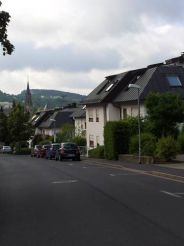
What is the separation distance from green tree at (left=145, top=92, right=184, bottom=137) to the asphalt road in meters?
20.3

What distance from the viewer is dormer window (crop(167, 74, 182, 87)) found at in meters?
57.1

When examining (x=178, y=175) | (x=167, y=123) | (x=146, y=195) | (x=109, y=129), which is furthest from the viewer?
(x=109, y=129)

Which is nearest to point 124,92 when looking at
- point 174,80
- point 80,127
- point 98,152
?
point 174,80

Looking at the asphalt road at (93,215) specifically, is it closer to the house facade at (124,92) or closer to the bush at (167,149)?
the bush at (167,149)

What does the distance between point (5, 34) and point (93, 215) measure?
8181mm

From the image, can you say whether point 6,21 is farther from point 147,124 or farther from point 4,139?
point 4,139

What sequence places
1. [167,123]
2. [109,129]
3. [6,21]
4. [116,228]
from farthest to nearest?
[109,129]
[167,123]
[6,21]
[116,228]

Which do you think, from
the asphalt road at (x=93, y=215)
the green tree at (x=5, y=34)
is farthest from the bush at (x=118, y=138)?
the green tree at (x=5, y=34)

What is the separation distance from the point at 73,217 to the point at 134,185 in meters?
8.48

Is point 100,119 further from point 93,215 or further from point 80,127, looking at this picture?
point 93,215

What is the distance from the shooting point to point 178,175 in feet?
80.7

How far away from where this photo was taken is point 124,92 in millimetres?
60812

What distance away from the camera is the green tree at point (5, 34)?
1850cm

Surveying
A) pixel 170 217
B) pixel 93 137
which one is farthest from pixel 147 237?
pixel 93 137
